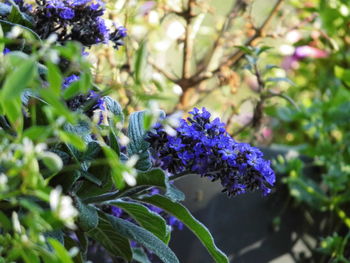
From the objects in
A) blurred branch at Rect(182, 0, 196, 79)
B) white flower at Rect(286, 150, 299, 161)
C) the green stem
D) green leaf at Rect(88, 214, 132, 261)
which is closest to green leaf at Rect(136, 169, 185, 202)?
the green stem

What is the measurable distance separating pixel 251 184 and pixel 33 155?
47cm

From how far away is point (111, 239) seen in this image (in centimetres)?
122

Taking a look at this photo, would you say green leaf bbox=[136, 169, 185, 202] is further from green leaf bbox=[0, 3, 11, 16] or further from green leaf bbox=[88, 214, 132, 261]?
Result: green leaf bbox=[0, 3, 11, 16]

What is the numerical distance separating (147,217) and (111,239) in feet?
0.35

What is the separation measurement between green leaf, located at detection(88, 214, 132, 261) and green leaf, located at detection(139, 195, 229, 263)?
4.3 inches

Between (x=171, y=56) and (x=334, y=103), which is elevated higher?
(x=334, y=103)

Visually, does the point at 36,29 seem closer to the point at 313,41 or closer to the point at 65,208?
the point at 65,208

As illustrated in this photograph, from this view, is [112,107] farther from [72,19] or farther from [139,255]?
[139,255]

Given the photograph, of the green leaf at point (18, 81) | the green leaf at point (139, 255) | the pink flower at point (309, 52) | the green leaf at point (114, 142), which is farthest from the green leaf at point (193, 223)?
the pink flower at point (309, 52)

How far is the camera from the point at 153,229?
3.86 feet

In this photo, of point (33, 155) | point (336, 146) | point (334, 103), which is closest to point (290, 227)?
point (336, 146)

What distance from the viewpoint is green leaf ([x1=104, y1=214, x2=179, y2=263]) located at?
112 cm

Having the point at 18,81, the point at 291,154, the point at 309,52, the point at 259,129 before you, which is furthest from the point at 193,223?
the point at 309,52

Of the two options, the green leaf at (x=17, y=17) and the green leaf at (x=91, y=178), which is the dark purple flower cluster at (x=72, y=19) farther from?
the green leaf at (x=91, y=178)
